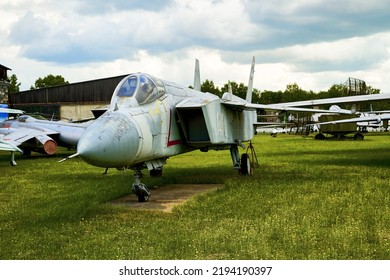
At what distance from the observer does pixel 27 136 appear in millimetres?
19922

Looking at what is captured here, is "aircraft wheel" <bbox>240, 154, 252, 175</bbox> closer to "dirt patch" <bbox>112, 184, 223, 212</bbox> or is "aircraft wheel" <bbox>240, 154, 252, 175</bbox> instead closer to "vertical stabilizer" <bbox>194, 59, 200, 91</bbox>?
"dirt patch" <bbox>112, 184, 223, 212</bbox>

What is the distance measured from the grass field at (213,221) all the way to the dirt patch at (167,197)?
0.32 metres

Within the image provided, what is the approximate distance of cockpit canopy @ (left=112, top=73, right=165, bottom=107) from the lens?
329 inches

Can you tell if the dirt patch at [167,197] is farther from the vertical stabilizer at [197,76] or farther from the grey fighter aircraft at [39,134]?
the grey fighter aircraft at [39,134]

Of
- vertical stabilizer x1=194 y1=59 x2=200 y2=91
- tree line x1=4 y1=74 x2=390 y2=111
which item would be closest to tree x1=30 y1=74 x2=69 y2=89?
tree line x1=4 y1=74 x2=390 y2=111

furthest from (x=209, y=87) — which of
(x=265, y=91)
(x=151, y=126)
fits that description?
(x=151, y=126)

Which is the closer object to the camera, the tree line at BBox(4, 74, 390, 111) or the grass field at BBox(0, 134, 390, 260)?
the grass field at BBox(0, 134, 390, 260)

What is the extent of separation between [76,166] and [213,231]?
11876 millimetres

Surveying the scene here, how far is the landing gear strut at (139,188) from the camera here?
8.73 meters

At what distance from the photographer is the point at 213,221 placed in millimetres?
7059

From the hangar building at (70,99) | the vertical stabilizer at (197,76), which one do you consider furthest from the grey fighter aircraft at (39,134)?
Answer: the hangar building at (70,99)

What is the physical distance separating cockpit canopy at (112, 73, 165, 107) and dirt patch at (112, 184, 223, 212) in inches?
75.4

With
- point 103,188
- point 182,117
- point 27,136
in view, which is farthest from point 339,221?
point 27,136

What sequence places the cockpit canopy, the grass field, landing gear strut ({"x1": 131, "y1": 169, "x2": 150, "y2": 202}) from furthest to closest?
landing gear strut ({"x1": 131, "y1": 169, "x2": 150, "y2": 202}), the cockpit canopy, the grass field
